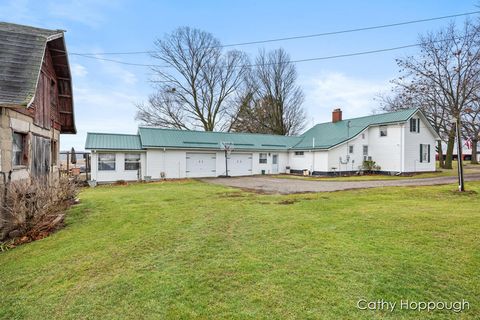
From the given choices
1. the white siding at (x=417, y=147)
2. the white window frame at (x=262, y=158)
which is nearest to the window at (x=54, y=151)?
the white window frame at (x=262, y=158)

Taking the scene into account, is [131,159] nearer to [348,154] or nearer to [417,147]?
[348,154]

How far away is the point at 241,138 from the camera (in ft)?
81.3

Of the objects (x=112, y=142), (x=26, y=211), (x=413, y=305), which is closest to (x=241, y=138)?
(x=112, y=142)

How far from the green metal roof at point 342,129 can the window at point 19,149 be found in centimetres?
1916

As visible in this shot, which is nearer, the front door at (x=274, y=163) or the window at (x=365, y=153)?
the window at (x=365, y=153)

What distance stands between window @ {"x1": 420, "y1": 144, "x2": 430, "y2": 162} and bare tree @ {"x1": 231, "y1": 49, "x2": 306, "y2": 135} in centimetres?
1555

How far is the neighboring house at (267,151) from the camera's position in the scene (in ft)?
62.0

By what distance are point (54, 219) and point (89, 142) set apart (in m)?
12.3

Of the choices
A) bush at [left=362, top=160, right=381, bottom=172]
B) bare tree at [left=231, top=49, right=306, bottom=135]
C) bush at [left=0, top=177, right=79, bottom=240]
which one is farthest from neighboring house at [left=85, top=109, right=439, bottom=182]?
bush at [left=0, top=177, right=79, bottom=240]

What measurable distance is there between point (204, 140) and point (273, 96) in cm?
1573

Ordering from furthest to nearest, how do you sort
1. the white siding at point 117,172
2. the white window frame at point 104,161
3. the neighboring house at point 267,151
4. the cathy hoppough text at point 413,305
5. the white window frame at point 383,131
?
the white window frame at point 383,131
the neighboring house at point 267,151
the white window frame at point 104,161
the white siding at point 117,172
the cathy hoppough text at point 413,305

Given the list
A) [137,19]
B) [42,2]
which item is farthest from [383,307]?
[137,19]

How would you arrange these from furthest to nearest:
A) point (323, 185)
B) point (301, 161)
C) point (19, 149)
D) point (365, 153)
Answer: point (301, 161)
point (365, 153)
point (323, 185)
point (19, 149)

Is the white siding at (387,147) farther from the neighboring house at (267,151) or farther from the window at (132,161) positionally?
the window at (132,161)
